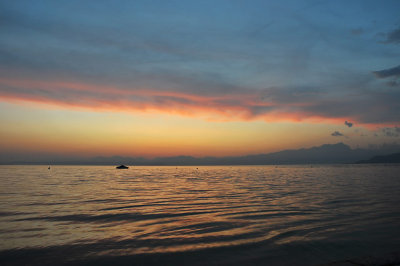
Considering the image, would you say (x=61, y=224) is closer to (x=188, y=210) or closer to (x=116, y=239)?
(x=116, y=239)

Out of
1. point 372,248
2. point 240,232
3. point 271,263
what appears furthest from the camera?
point 240,232

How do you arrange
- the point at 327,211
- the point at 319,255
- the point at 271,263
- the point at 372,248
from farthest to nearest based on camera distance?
1. the point at 327,211
2. the point at 372,248
3. the point at 319,255
4. the point at 271,263

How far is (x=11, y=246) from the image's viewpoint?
10516 millimetres

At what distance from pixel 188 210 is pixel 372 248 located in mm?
11685

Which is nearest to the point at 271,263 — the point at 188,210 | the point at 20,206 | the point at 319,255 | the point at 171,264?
the point at 319,255

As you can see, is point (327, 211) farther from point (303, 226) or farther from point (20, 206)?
point (20, 206)

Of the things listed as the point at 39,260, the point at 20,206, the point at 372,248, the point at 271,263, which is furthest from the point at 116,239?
the point at 20,206

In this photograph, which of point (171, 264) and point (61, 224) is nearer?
point (171, 264)

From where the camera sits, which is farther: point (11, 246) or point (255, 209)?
point (255, 209)

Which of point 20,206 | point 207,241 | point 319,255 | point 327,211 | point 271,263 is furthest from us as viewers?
point 20,206

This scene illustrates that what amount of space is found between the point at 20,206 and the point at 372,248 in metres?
23.1

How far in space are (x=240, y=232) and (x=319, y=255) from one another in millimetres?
3959

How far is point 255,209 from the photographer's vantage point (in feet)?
63.1

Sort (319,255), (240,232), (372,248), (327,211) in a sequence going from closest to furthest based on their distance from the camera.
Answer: (319,255), (372,248), (240,232), (327,211)
